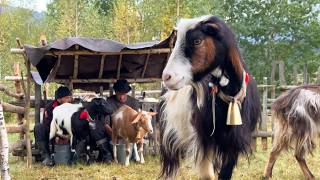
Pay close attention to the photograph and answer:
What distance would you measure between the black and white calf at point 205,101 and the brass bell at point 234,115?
0.06 metres

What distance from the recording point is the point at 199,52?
376cm

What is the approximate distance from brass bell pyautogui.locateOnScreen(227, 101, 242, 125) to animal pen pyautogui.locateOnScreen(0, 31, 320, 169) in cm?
393

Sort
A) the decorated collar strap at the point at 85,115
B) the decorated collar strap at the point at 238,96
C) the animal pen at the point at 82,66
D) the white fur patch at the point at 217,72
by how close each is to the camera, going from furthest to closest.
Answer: the decorated collar strap at the point at 85,115 < the animal pen at the point at 82,66 < the decorated collar strap at the point at 238,96 < the white fur patch at the point at 217,72

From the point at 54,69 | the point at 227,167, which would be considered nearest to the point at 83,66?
the point at 54,69

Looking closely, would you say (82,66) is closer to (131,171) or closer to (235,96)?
(131,171)

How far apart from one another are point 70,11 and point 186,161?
24.8 metres

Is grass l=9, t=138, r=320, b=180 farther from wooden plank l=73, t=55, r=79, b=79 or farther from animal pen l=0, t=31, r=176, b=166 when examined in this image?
wooden plank l=73, t=55, r=79, b=79

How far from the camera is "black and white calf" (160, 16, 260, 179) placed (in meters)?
3.76

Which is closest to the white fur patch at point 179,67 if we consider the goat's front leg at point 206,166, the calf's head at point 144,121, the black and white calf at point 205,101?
the black and white calf at point 205,101

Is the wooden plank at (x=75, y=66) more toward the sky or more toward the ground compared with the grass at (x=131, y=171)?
more toward the sky

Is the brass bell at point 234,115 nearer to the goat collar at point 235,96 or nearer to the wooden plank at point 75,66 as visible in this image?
the goat collar at point 235,96

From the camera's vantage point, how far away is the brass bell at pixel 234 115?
406cm

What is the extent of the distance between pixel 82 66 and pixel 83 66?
0.09 ft

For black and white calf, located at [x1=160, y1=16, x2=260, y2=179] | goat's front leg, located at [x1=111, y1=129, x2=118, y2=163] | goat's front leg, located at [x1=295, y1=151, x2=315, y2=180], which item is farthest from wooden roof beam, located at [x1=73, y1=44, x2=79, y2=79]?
goat's front leg, located at [x1=295, y1=151, x2=315, y2=180]
